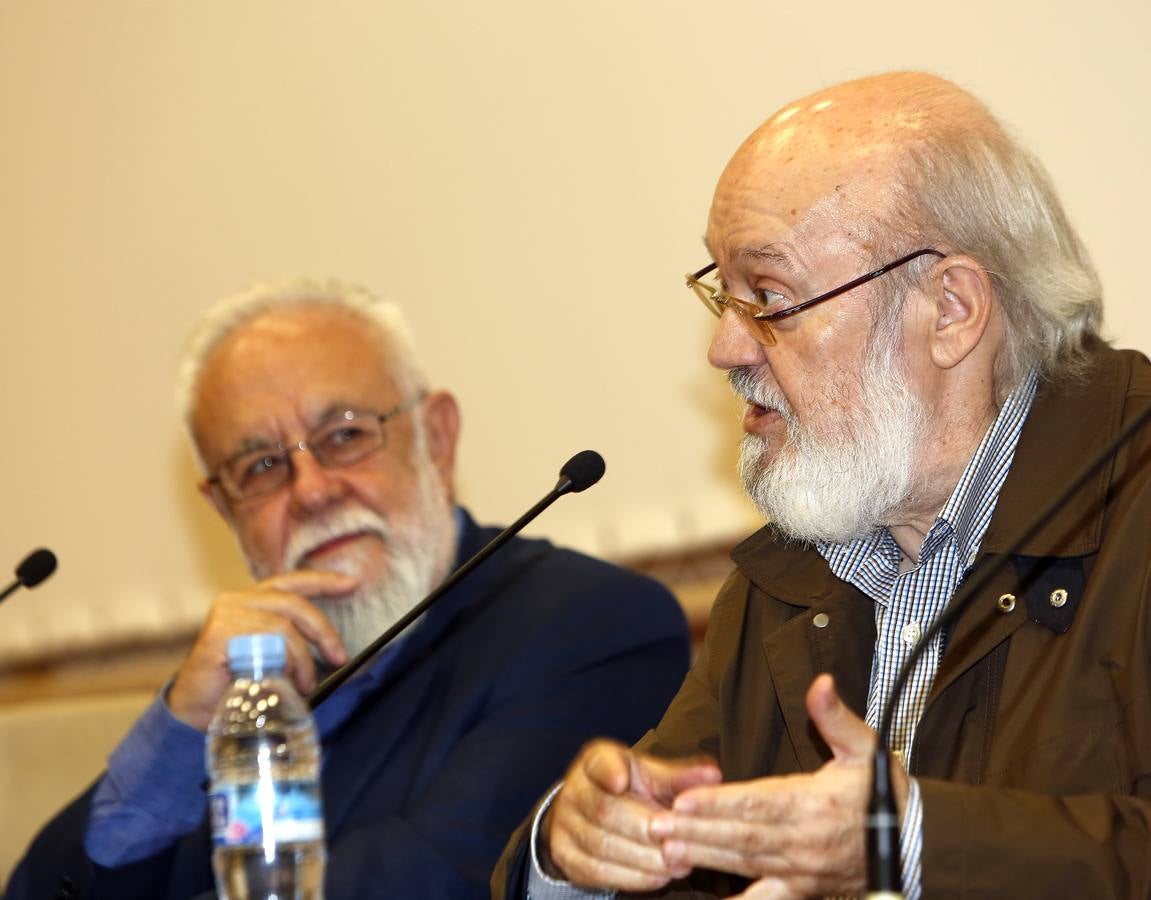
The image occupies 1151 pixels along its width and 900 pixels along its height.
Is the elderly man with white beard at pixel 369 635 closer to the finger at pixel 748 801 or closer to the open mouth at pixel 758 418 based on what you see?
the open mouth at pixel 758 418

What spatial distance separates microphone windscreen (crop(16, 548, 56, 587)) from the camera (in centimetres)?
289

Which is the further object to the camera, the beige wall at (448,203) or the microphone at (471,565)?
the beige wall at (448,203)

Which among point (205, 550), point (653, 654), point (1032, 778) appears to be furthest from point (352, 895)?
point (205, 550)

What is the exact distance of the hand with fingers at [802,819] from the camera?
177 cm

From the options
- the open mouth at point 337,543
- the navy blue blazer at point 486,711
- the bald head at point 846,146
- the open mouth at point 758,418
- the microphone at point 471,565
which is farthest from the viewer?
the open mouth at point 337,543

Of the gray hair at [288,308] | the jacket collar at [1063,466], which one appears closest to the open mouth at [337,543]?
the gray hair at [288,308]

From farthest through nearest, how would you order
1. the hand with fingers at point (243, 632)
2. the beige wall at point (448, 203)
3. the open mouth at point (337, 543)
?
the open mouth at point (337, 543) → the beige wall at point (448, 203) → the hand with fingers at point (243, 632)

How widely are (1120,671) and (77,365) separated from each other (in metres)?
3.57

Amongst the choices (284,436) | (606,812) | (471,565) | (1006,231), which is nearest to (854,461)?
(1006,231)

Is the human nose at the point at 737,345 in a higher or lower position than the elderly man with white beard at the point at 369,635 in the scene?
higher

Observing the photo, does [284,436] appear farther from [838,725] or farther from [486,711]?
[838,725]

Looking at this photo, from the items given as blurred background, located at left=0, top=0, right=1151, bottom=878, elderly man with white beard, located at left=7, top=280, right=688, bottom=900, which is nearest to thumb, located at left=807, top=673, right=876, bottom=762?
elderly man with white beard, located at left=7, top=280, right=688, bottom=900

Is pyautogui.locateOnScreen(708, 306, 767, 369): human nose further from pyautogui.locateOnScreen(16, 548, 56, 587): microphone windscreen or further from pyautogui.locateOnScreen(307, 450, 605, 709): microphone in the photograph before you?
pyautogui.locateOnScreen(16, 548, 56, 587): microphone windscreen

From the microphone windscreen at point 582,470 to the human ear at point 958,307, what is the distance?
55 centimetres
